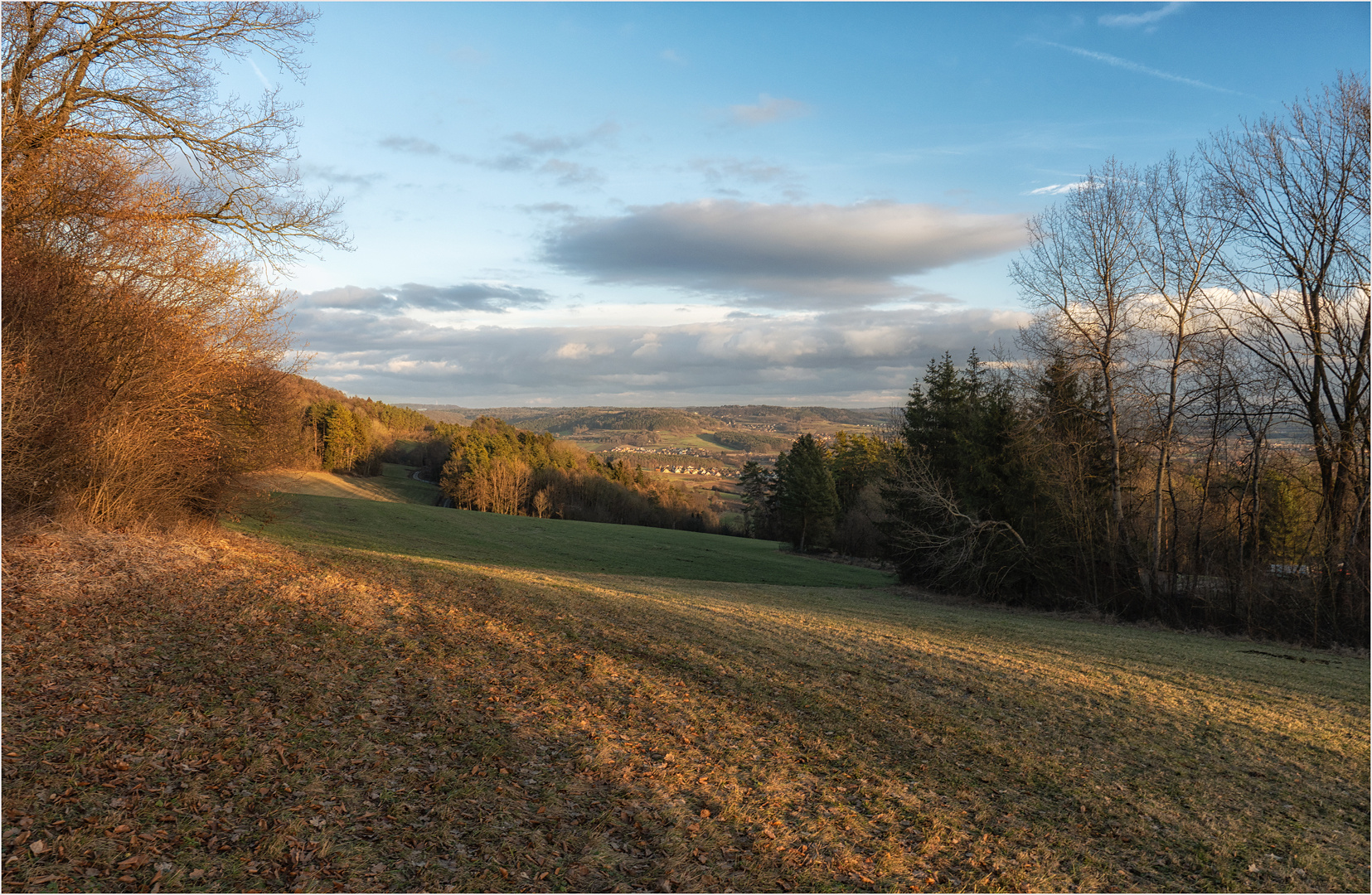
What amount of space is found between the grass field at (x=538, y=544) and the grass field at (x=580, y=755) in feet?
57.5

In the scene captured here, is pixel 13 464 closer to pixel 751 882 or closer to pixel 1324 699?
pixel 751 882

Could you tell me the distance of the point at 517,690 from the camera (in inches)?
307

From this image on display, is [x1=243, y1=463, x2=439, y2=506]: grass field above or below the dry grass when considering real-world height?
below

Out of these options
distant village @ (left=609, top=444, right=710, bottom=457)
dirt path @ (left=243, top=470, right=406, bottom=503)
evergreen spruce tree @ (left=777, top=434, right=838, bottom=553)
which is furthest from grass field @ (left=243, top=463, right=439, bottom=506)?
distant village @ (left=609, top=444, right=710, bottom=457)

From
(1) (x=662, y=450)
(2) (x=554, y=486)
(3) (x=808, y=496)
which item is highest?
(1) (x=662, y=450)

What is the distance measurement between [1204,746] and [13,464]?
51.5 feet

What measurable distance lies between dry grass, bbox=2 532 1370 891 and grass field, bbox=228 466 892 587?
694 inches

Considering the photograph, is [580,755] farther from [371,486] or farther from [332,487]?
[371,486]

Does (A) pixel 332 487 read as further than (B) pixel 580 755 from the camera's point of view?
Yes

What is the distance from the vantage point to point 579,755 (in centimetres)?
632

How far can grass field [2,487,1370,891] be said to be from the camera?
4707mm

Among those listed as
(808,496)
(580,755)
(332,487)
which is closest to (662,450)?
(332,487)

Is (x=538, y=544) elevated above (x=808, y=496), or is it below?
below

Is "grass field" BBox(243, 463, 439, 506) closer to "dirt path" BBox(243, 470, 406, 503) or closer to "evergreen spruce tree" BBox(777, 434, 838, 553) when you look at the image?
"dirt path" BBox(243, 470, 406, 503)
